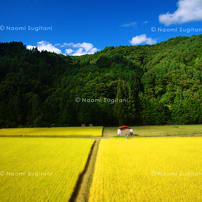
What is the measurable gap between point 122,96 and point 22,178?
46966mm

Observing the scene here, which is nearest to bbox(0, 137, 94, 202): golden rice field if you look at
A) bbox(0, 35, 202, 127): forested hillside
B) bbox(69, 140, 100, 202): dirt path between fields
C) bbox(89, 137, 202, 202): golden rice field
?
bbox(69, 140, 100, 202): dirt path between fields

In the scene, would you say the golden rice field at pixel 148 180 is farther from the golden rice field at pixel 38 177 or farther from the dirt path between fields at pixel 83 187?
the golden rice field at pixel 38 177

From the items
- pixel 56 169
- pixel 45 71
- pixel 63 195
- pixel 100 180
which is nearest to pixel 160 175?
pixel 100 180

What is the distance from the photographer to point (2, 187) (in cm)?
909

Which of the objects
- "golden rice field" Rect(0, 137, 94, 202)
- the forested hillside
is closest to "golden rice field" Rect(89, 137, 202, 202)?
"golden rice field" Rect(0, 137, 94, 202)

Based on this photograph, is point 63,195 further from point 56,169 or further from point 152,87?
point 152,87

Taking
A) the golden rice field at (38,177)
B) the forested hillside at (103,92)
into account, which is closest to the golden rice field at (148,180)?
the golden rice field at (38,177)

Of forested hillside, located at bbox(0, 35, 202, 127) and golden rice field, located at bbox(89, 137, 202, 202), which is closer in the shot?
golden rice field, located at bbox(89, 137, 202, 202)

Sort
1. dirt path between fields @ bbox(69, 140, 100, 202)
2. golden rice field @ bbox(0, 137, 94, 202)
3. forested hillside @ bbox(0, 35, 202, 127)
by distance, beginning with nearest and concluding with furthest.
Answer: golden rice field @ bbox(0, 137, 94, 202) < dirt path between fields @ bbox(69, 140, 100, 202) < forested hillside @ bbox(0, 35, 202, 127)

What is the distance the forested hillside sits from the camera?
175ft

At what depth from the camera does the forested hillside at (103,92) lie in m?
53.2

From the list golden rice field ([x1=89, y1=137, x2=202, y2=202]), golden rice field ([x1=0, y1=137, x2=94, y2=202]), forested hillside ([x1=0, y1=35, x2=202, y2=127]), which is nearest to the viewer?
golden rice field ([x1=89, y1=137, x2=202, y2=202])

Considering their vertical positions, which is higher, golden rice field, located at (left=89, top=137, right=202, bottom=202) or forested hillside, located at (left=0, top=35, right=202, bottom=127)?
forested hillside, located at (left=0, top=35, right=202, bottom=127)

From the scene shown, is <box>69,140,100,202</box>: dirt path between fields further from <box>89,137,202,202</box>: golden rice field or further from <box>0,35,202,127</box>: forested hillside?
<box>0,35,202,127</box>: forested hillside
